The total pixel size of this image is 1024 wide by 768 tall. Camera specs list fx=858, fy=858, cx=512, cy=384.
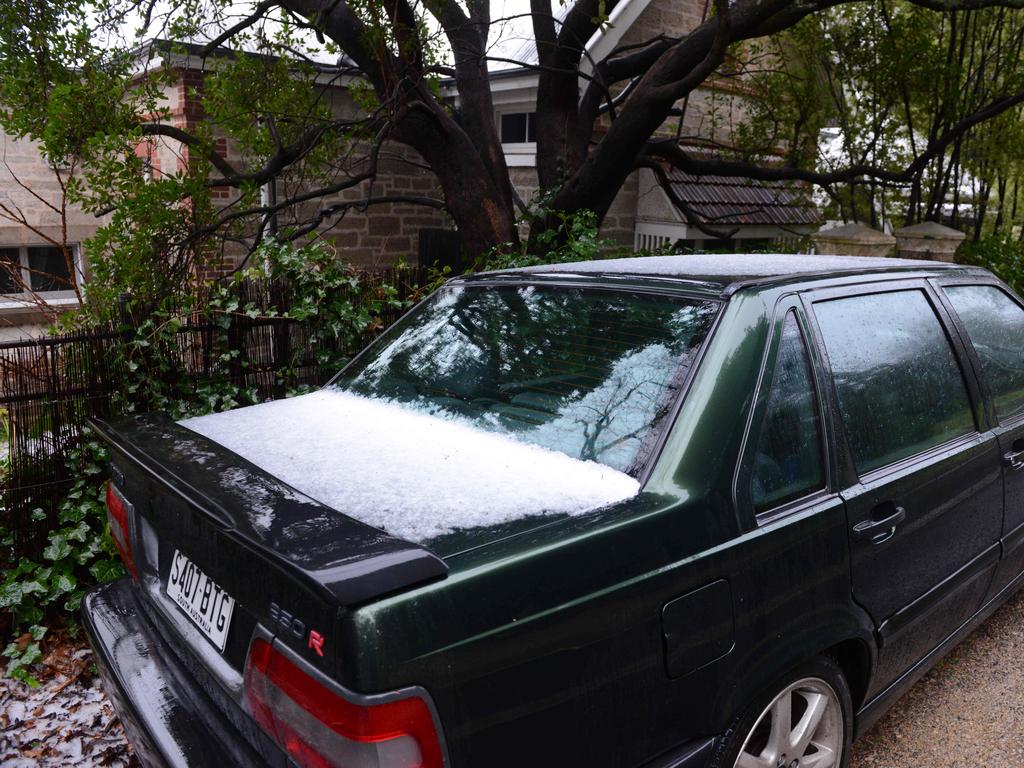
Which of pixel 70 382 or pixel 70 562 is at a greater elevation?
pixel 70 382

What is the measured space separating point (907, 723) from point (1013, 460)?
Result: 1097 mm

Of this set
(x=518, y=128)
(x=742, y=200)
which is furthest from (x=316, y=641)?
(x=742, y=200)

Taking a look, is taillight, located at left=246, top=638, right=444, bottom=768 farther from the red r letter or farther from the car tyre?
the car tyre

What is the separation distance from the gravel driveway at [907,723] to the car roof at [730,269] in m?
1.71

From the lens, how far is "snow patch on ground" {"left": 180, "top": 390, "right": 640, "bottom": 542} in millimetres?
1971

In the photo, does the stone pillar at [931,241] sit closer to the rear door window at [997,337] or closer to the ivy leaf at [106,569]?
the rear door window at [997,337]

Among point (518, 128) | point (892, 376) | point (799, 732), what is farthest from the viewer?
point (518, 128)

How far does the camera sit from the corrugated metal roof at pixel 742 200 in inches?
450

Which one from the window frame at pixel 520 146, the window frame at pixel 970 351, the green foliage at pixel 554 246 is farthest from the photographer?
the window frame at pixel 520 146

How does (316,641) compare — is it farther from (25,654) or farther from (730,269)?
(25,654)

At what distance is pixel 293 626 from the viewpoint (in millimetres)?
1696

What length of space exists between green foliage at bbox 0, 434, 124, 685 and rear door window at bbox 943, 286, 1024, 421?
12.3 ft

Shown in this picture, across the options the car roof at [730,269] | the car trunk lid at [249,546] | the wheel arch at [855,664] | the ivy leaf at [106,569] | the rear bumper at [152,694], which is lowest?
the ivy leaf at [106,569]

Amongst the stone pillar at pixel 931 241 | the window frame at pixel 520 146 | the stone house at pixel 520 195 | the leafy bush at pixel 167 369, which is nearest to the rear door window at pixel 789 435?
the leafy bush at pixel 167 369
